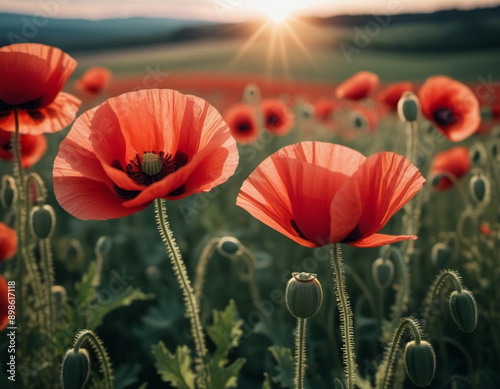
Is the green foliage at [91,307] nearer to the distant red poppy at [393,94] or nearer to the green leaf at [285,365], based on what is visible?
the green leaf at [285,365]

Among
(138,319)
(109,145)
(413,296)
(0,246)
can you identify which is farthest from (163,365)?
(413,296)

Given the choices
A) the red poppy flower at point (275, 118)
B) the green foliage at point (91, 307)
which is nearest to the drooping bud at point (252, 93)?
the red poppy flower at point (275, 118)

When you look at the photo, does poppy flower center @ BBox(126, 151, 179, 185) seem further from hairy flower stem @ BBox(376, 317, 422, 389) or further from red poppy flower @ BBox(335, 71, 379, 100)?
red poppy flower @ BBox(335, 71, 379, 100)

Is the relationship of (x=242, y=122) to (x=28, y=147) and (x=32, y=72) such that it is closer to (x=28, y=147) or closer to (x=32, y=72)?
(x=28, y=147)

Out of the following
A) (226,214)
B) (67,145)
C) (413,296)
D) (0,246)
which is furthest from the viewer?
(226,214)

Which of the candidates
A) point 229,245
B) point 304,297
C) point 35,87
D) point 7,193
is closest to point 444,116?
point 229,245

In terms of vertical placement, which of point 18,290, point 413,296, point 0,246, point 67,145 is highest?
point 67,145

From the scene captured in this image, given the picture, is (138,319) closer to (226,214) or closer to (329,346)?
(329,346)

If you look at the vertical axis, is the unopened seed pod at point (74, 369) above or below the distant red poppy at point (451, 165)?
below
